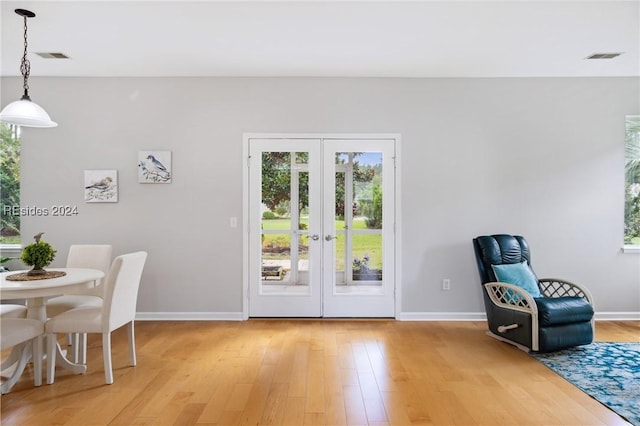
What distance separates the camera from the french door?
4.43 m

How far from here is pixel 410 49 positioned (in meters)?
3.61

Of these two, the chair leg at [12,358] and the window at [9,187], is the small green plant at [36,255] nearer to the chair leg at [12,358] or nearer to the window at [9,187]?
the chair leg at [12,358]

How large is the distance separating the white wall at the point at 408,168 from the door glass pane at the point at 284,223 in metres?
0.31

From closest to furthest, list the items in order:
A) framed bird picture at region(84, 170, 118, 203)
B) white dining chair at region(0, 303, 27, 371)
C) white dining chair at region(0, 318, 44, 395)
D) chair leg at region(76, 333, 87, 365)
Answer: white dining chair at region(0, 318, 44, 395) → white dining chair at region(0, 303, 27, 371) → chair leg at region(76, 333, 87, 365) → framed bird picture at region(84, 170, 118, 203)

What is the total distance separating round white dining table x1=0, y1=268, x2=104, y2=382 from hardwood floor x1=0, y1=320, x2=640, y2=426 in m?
0.44

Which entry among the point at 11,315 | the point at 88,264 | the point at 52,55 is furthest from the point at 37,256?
the point at 52,55

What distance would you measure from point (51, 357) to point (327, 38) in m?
3.28

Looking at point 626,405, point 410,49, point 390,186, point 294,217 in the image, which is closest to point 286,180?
point 294,217

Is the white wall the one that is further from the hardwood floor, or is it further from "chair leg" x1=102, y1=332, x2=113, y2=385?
"chair leg" x1=102, y1=332, x2=113, y2=385

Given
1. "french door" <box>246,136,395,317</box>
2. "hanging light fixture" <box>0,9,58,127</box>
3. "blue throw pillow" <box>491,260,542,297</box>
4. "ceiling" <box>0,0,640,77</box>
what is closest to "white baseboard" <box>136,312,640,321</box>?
"french door" <box>246,136,395,317</box>

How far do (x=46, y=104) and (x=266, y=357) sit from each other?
370 cm

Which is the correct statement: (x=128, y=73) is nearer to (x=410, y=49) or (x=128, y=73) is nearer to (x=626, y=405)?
(x=410, y=49)

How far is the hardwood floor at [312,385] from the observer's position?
2371 mm

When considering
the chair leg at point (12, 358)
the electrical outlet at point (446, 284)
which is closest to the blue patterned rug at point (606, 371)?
the electrical outlet at point (446, 284)
